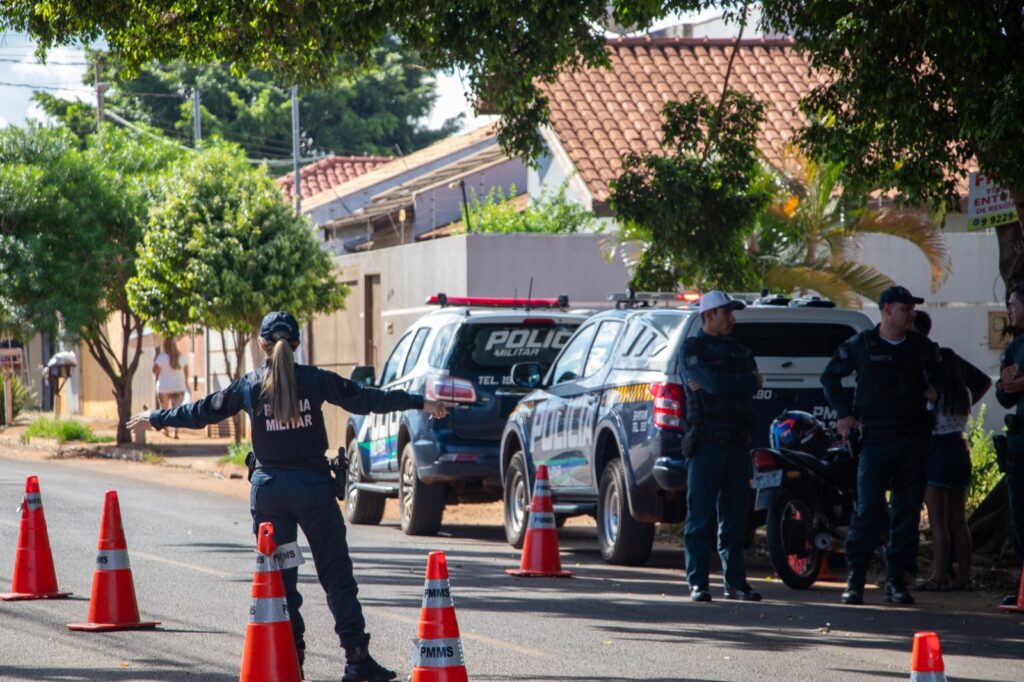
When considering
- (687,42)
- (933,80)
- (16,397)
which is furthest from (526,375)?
(16,397)

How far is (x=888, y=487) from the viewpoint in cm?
1114

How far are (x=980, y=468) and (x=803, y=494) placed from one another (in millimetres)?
5395

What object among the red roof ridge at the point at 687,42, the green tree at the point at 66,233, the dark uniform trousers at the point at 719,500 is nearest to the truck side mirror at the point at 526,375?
the dark uniform trousers at the point at 719,500

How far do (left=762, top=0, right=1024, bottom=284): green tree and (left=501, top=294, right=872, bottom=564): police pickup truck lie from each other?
1341 millimetres

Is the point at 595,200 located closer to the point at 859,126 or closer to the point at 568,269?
the point at 568,269

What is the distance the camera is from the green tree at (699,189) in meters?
16.4

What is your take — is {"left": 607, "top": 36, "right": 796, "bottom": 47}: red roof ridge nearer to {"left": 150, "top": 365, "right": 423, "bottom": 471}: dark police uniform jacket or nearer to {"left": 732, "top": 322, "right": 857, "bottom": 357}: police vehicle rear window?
{"left": 732, "top": 322, "right": 857, "bottom": 357}: police vehicle rear window

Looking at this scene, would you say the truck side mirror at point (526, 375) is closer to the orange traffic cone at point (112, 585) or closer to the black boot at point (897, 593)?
the black boot at point (897, 593)

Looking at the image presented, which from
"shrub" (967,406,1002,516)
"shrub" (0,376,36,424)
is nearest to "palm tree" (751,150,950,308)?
"shrub" (967,406,1002,516)

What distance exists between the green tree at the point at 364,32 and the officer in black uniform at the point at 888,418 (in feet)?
14.9

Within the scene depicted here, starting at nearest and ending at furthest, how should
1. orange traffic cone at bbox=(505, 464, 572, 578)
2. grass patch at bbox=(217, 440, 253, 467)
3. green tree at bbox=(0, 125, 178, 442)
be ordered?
orange traffic cone at bbox=(505, 464, 572, 578) → grass patch at bbox=(217, 440, 253, 467) → green tree at bbox=(0, 125, 178, 442)

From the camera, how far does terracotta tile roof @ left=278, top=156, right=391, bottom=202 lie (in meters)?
48.6

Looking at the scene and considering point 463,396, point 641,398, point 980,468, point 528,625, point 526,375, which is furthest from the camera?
point 980,468

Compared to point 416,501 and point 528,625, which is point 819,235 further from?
point 528,625
